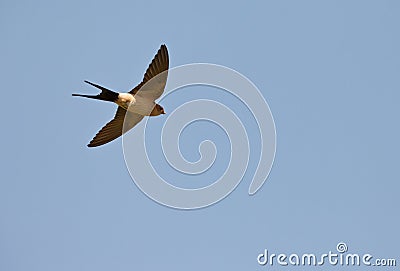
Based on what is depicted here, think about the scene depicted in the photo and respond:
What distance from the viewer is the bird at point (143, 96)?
21.6ft

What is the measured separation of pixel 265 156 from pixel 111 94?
1.69 metres

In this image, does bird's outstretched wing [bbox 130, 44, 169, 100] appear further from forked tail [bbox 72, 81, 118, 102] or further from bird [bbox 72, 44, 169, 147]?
forked tail [bbox 72, 81, 118, 102]

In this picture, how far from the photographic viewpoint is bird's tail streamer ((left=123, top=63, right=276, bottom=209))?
677cm

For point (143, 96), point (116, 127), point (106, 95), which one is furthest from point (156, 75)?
point (116, 127)

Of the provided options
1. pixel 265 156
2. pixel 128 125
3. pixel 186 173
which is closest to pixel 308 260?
pixel 265 156

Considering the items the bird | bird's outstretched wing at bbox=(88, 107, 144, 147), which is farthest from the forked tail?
bird's outstretched wing at bbox=(88, 107, 144, 147)

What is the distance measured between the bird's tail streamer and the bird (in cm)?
11

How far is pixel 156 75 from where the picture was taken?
21.7ft

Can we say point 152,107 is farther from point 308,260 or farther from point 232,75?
point 308,260

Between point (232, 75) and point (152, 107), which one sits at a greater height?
point (232, 75)

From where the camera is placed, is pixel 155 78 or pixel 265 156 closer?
pixel 155 78

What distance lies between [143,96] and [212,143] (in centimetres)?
73

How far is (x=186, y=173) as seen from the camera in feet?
21.9

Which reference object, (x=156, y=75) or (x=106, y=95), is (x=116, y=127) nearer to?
(x=106, y=95)
